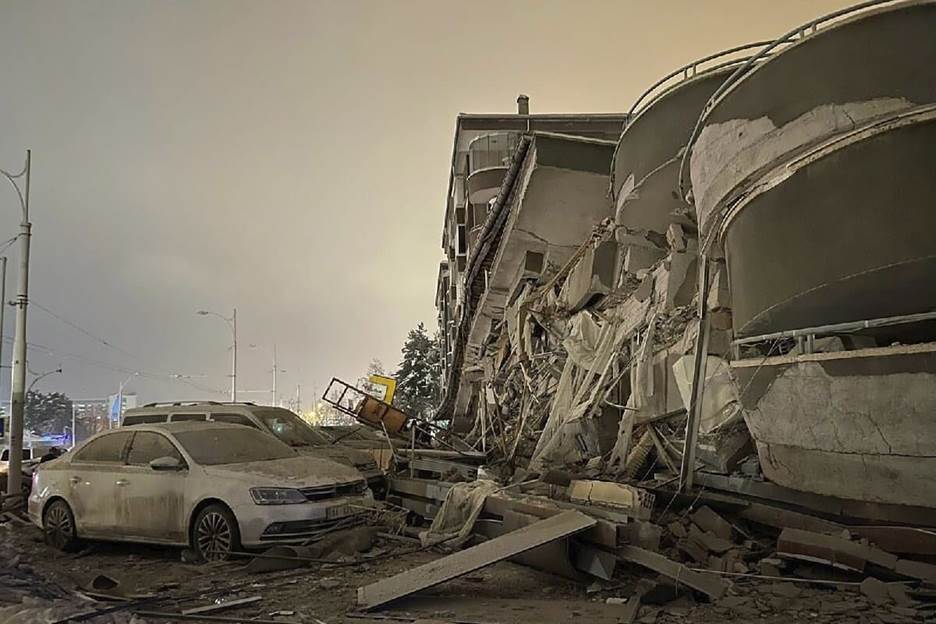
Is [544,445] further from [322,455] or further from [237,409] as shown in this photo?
[237,409]

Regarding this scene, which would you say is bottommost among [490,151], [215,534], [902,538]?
[215,534]

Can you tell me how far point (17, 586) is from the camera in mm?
7355

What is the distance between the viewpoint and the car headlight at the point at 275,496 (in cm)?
862

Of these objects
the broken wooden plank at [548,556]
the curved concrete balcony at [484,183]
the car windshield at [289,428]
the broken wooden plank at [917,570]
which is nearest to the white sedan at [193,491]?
the broken wooden plank at [548,556]

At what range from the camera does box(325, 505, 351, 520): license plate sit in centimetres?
894

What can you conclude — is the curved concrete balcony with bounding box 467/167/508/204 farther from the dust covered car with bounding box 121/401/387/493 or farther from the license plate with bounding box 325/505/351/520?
the license plate with bounding box 325/505/351/520

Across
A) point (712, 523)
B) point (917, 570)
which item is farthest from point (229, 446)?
point (917, 570)

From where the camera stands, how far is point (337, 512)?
9.08 metres

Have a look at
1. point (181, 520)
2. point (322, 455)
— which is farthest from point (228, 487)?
point (322, 455)

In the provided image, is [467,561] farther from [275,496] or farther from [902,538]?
[902,538]

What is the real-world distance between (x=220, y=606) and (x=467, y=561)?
80.6 inches

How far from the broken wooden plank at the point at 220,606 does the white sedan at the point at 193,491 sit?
1984 mm

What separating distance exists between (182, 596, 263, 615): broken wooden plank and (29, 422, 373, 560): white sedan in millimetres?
1984

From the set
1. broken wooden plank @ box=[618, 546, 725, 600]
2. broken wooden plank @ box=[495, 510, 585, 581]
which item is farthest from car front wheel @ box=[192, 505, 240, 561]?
broken wooden plank @ box=[618, 546, 725, 600]
